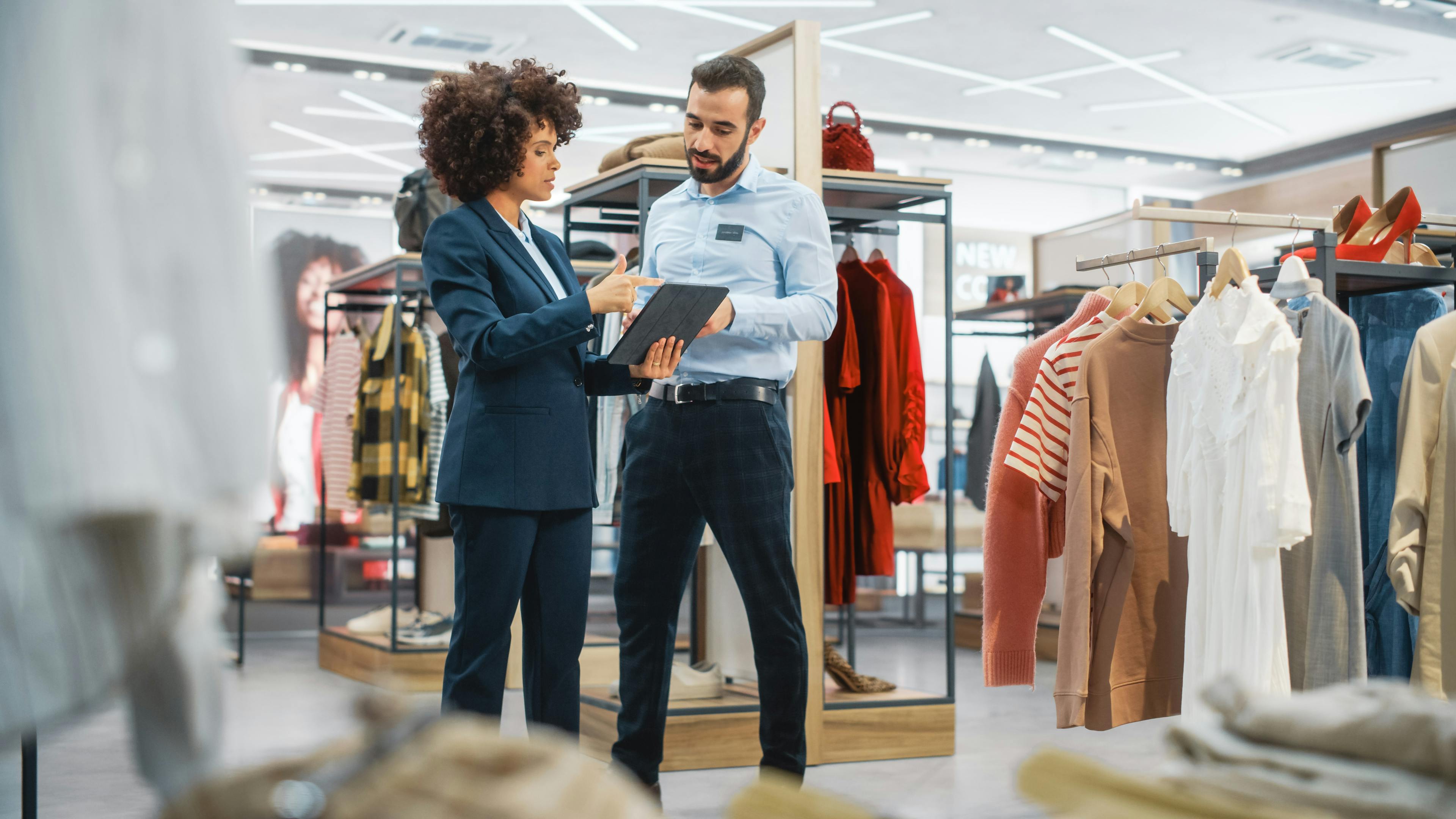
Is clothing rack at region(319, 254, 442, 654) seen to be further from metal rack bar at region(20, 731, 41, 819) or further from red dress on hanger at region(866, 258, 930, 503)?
metal rack bar at region(20, 731, 41, 819)

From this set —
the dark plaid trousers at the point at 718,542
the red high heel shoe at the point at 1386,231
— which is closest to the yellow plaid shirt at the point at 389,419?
the dark plaid trousers at the point at 718,542

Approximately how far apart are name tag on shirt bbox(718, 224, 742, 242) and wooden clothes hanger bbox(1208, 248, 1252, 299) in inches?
41.2

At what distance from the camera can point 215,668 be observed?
2.47 ft

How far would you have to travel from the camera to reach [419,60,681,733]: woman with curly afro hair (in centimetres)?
212

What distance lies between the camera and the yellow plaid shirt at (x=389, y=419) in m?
5.15

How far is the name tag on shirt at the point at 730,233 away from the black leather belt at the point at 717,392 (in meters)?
0.34

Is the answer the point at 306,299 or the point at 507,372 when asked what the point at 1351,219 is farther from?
the point at 306,299

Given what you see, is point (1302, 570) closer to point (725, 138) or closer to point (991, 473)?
point (991, 473)

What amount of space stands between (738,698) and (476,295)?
182 centimetres

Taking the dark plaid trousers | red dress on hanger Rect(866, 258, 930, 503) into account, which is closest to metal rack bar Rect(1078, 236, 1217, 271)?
red dress on hanger Rect(866, 258, 930, 503)

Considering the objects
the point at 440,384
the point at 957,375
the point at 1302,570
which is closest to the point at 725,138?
the point at 1302,570

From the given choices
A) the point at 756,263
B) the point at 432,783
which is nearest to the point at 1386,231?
the point at 756,263

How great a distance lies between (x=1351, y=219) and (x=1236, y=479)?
1.11 metres

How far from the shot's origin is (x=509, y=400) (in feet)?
7.08
